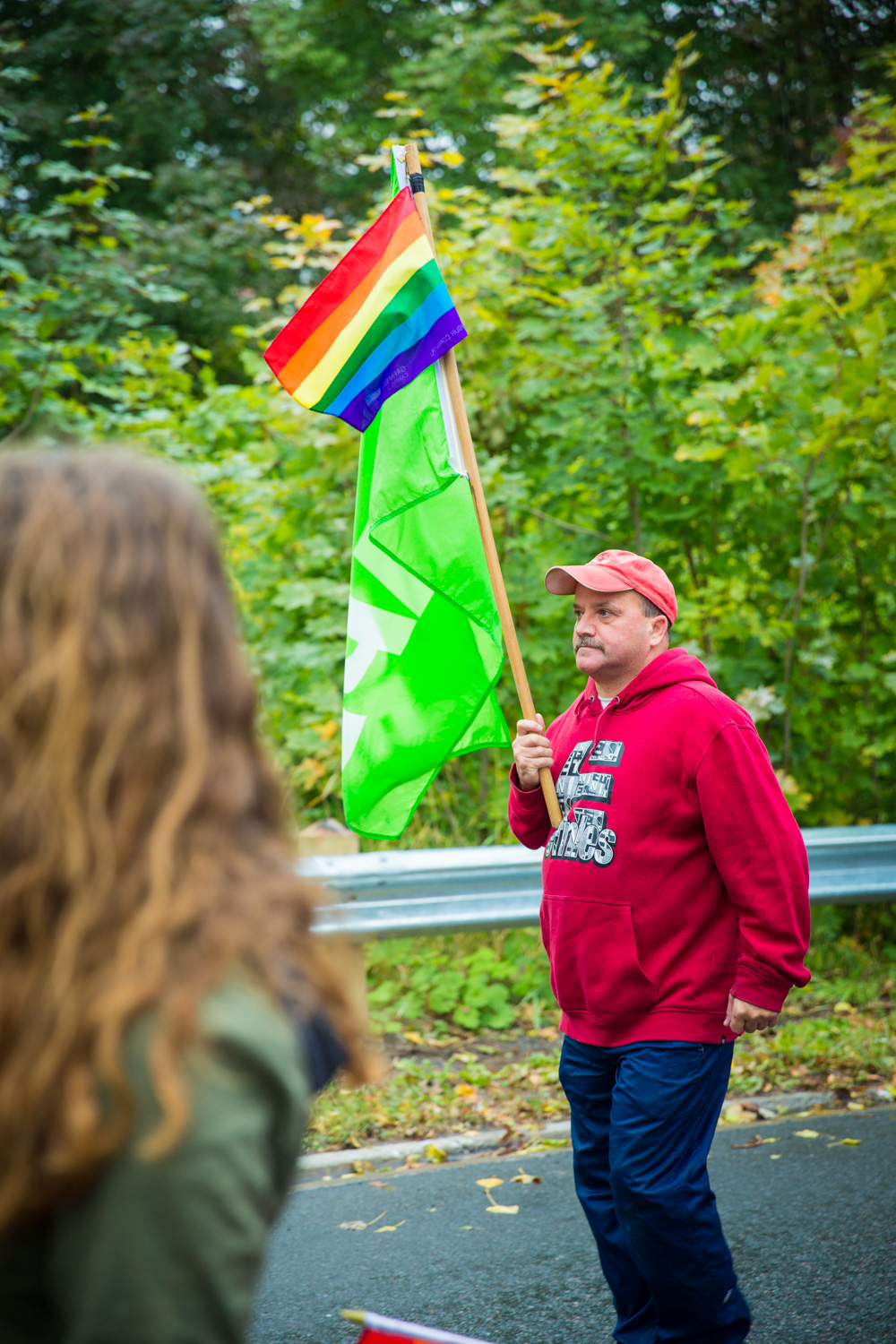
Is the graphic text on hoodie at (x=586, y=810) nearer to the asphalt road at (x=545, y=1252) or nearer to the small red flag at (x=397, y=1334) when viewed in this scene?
the asphalt road at (x=545, y=1252)

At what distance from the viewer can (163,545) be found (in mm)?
1151

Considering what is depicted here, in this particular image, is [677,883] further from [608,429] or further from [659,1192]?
[608,429]

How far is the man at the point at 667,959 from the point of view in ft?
8.92

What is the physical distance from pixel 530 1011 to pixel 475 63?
1287 cm

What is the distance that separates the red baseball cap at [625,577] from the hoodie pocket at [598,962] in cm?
85

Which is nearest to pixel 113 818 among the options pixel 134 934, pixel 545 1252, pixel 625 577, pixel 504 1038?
pixel 134 934

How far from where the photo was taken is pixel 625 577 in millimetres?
3215

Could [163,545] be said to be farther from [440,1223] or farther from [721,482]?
[721,482]

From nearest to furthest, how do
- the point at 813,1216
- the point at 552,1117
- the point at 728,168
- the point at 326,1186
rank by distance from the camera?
the point at 813,1216 → the point at 326,1186 → the point at 552,1117 → the point at 728,168

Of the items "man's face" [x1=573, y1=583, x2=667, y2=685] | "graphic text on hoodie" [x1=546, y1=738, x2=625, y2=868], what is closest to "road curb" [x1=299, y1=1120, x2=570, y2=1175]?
"graphic text on hoodie" [x1=546, y1=738, x2=625, y2=868]

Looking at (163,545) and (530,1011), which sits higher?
(163,545)

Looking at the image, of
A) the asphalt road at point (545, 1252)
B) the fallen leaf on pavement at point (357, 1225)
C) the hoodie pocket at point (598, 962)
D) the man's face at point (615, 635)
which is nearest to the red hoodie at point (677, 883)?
the hoodie pocket at point (598, 962)

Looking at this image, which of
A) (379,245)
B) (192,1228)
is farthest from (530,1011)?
(192,1228)

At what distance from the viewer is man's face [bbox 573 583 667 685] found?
3.17 meters
